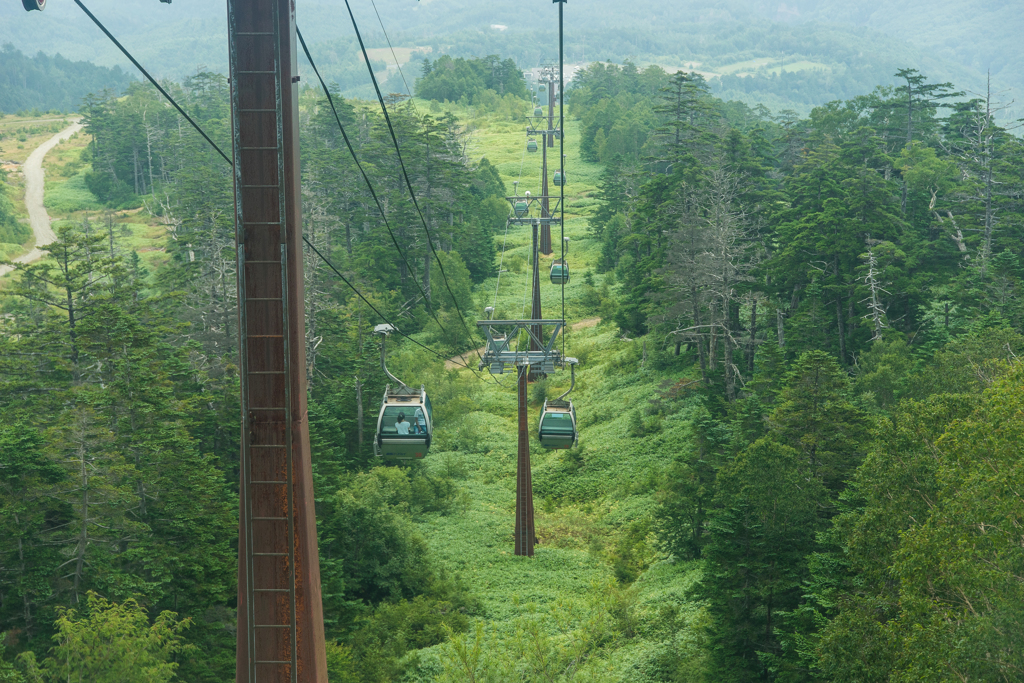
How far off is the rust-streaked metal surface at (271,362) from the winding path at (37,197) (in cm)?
6721

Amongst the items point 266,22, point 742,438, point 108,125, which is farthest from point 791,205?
point 108,125

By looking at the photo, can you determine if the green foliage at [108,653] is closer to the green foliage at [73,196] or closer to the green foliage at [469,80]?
the green foliage at [73,196]

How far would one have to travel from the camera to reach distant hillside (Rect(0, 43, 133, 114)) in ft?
520

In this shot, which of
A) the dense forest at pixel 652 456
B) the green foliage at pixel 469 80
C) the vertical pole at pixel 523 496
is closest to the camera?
the dense forest at pixel 652 456

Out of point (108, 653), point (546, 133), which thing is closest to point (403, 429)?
point (108, 653)

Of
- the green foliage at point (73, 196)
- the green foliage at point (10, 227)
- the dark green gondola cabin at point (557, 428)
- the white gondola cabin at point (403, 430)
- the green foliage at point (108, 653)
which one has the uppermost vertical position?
the green foliage at point (73, 196)

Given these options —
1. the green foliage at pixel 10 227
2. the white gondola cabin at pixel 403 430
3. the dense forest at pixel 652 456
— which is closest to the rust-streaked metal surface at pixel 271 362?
the dense forest at pixel 652 456

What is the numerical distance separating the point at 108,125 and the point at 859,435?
91134mm

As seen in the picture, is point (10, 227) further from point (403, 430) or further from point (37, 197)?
point (403, 430)

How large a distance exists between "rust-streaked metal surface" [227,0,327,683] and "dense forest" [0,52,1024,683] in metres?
9.37

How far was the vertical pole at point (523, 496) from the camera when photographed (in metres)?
29.8

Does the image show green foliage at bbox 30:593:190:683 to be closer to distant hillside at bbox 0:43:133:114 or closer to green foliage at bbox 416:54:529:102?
green foliage at bbox 416:54:529:102

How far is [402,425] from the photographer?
24.0 metres

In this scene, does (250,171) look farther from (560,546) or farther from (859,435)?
(560,546)
